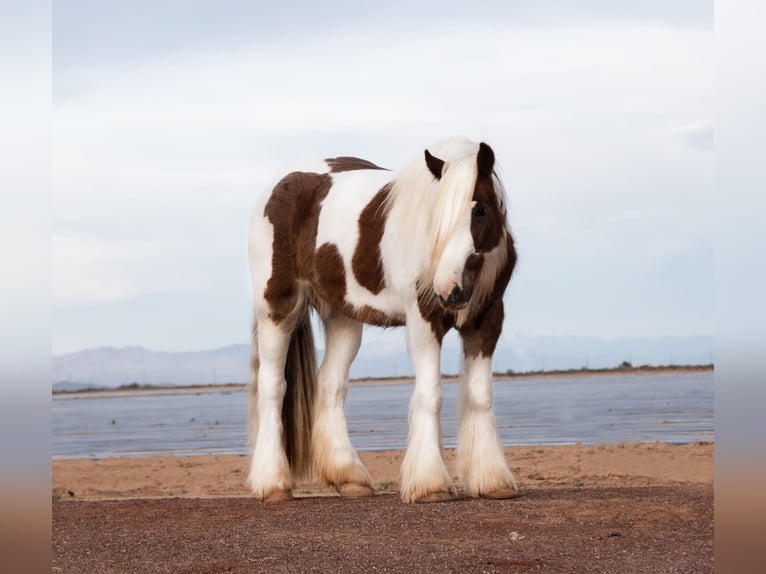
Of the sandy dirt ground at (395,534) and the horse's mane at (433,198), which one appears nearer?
the sandy dirt ground at (395,534)

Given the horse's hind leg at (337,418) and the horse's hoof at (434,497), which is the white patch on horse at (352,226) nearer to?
the horse's hind leg at (337,418)

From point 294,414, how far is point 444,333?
6.66 ft

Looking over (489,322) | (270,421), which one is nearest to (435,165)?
(489,322)

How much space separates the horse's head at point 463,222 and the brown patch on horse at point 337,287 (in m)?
1.19

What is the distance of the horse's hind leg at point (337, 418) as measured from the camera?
9.25m

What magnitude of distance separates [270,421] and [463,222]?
288 centimetres

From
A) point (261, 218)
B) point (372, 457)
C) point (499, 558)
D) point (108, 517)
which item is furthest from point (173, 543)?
point (372, 457)

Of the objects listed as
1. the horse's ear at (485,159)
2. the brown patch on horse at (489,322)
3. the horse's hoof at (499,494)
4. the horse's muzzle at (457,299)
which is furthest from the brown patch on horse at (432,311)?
the horse's hoof at (499,494)

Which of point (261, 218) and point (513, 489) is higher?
point (261, 218)

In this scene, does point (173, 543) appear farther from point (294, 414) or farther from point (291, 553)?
point (294, 414)

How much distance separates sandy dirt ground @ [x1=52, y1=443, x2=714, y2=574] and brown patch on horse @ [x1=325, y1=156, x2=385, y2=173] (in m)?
3.07

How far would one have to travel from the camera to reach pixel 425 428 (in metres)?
8.15

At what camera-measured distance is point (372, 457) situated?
15.4m

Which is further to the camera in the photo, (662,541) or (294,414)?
(294,414)
